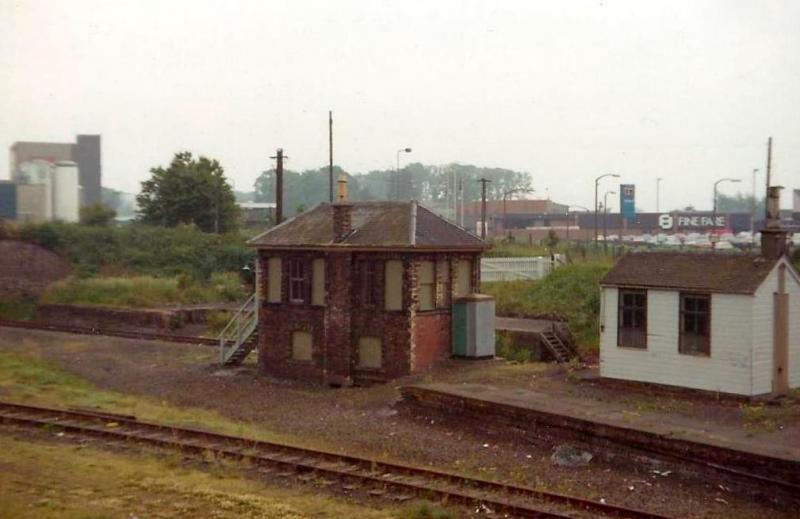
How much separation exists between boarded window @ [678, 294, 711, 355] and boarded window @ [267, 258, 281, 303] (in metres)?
12.9

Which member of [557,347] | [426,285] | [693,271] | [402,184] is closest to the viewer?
[693,271]

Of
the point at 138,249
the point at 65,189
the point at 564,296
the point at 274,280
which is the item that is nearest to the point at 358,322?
the point at 274,280

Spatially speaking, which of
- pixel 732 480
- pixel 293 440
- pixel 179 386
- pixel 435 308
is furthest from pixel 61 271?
pixel 732 480

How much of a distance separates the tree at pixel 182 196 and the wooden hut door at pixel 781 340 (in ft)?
166

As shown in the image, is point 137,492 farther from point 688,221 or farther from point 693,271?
point 688,221

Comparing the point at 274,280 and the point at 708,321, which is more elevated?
the point at 274,280

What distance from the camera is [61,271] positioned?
175 ft

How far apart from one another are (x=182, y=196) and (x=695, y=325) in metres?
51.9

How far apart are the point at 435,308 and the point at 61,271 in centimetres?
3461

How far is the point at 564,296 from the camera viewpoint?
1549 inches

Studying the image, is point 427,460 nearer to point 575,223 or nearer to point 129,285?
point 129,285

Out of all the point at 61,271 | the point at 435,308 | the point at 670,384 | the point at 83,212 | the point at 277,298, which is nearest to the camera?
the point at 670,384

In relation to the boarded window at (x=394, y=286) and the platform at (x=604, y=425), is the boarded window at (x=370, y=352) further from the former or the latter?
the platform at (x=604, y=425)

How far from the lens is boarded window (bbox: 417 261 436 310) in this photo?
25664 mm
